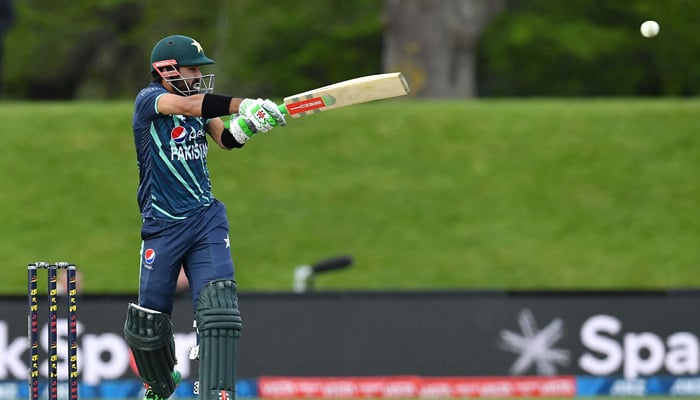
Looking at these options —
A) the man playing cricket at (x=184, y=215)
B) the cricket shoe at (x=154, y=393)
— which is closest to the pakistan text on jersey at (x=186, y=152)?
the man playing cricket at (x=184, y=215)

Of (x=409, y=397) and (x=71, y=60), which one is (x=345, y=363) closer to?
(x=409, y=397)

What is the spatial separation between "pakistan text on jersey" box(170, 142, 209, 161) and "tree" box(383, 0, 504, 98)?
13655 millimetres

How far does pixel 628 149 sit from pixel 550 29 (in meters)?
6.24

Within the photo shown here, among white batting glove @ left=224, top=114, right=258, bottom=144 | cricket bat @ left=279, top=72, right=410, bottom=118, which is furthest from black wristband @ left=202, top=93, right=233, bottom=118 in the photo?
cricket bat @ left=279, top=72, right=410, bottom=118

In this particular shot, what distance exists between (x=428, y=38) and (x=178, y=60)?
45.5ft

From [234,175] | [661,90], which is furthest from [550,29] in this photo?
[234,175]

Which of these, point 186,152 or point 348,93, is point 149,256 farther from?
point 348,93

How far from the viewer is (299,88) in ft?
84.2

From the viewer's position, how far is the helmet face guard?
6.53m

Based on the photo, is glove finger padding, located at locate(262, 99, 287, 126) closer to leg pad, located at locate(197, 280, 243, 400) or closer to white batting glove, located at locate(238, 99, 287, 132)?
white batting glove, located at locate(238, 99, 287, 132)

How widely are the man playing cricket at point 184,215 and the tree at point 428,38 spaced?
533 inches

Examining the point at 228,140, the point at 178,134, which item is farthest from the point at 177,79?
the point at 228,140

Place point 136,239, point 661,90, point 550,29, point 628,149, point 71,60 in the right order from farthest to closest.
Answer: point 71,60 → point 661,90 → point 550,29 → point 628,149 → point 136,239

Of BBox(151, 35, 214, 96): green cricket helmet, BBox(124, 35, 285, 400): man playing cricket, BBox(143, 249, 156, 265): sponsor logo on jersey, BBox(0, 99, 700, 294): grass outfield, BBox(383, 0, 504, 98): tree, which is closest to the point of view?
BBox(124, 35, 285, 400): man playing cricket
